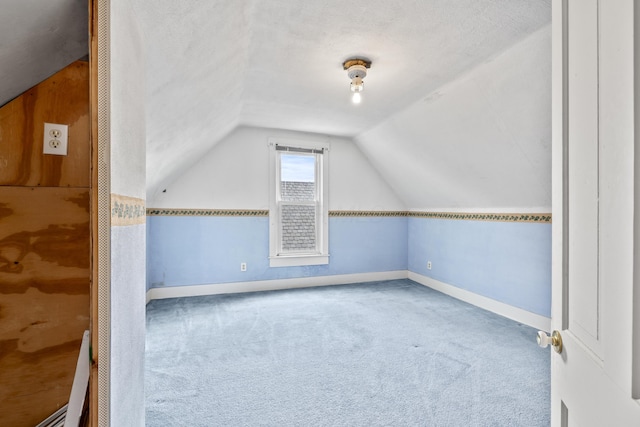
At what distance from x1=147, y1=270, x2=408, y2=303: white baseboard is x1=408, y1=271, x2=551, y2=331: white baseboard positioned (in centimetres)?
69

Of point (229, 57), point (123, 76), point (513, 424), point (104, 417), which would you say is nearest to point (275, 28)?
point (229, 57)

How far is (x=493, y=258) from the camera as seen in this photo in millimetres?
3318

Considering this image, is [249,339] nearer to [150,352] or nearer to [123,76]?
[150,352]

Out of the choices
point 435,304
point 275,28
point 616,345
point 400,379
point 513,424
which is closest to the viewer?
point 616,345

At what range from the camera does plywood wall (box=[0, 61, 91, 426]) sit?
1053mm

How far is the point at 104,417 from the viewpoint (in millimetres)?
803

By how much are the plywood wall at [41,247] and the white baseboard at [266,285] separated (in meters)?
2.65

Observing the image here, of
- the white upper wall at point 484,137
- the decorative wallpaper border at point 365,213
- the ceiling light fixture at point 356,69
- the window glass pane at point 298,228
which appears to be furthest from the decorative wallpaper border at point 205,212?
the ceiling light fixture at point 356,69

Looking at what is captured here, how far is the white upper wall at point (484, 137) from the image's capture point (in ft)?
6.76

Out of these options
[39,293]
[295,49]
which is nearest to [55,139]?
[39,293]

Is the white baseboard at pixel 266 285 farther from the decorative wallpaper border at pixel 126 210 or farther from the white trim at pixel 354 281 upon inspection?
the decorative wallpaper border at pixel 126 210

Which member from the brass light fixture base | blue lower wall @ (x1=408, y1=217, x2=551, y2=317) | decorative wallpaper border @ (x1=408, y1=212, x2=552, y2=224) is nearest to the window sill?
blue lower wall @ (x1=408, y1=217, x2=551, y2=317)

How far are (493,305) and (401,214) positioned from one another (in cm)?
191

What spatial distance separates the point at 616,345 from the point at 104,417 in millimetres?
1147
